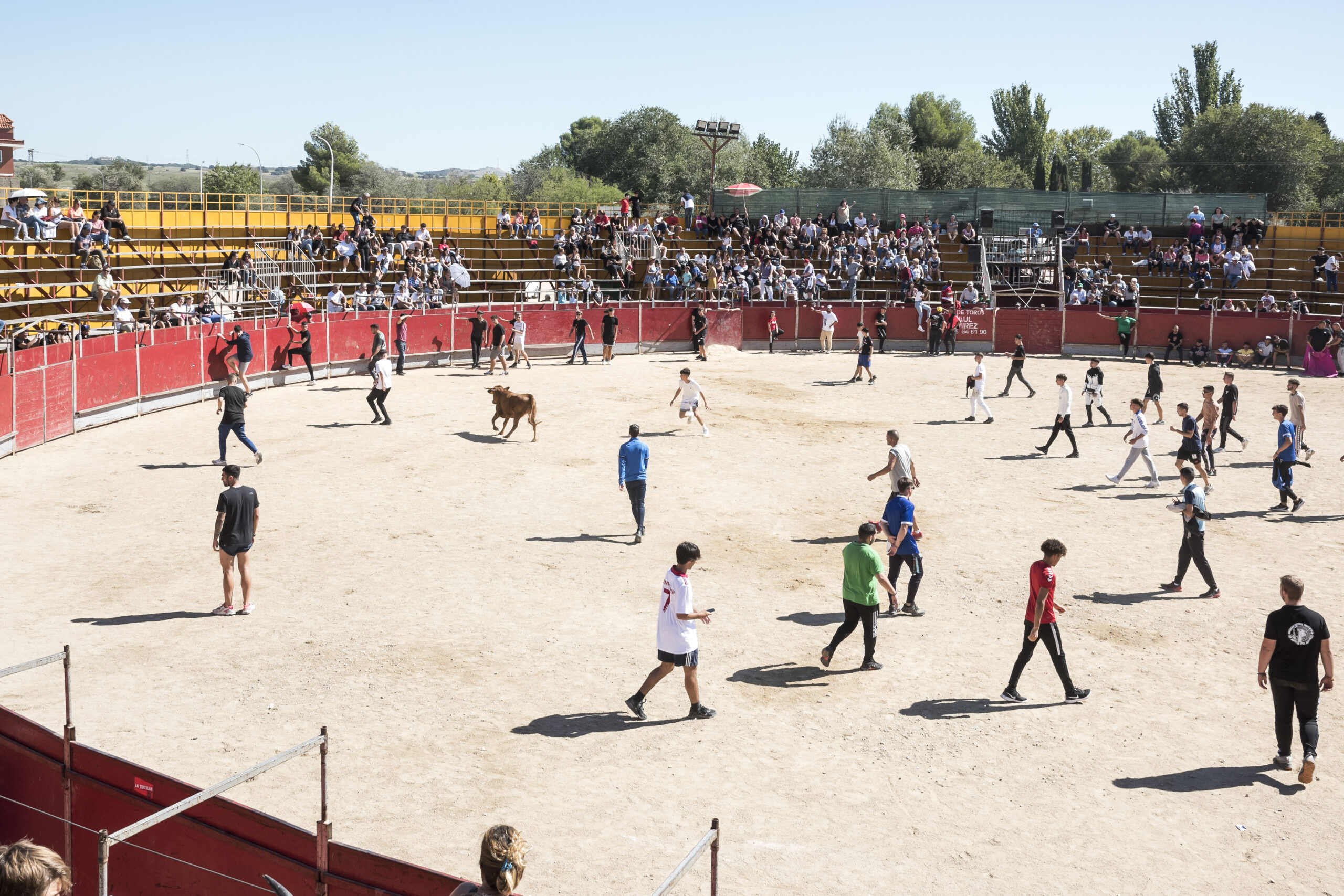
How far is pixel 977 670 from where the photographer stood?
11883 millimetres

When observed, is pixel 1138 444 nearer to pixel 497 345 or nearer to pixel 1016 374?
pixel 1016 374

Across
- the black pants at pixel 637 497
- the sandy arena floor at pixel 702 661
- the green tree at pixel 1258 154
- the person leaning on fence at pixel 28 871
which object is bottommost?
the sandy arena floor at pixel 702 661

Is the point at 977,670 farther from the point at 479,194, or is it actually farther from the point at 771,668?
the point at 479,194

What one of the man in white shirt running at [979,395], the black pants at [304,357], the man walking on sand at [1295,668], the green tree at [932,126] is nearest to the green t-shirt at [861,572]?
the man walking on sand at [1295,668]

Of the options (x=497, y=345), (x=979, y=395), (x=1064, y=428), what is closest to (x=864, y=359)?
(x=979, y=395)

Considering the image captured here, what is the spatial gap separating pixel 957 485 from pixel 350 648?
11.6 meters

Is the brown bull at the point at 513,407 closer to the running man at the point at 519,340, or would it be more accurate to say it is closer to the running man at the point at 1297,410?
the running man at the point at 519,340

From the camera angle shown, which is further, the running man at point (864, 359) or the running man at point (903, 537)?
the running man at point (864, 359)

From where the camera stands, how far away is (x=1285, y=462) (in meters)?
18.1

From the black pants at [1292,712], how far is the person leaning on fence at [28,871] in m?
8.98

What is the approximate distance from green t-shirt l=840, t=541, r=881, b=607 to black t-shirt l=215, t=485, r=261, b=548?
6406mm

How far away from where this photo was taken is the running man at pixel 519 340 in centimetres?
3303

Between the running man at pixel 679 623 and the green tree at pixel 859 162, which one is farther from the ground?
the green tree at pixel 859 162

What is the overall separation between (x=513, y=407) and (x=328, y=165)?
441 ft
